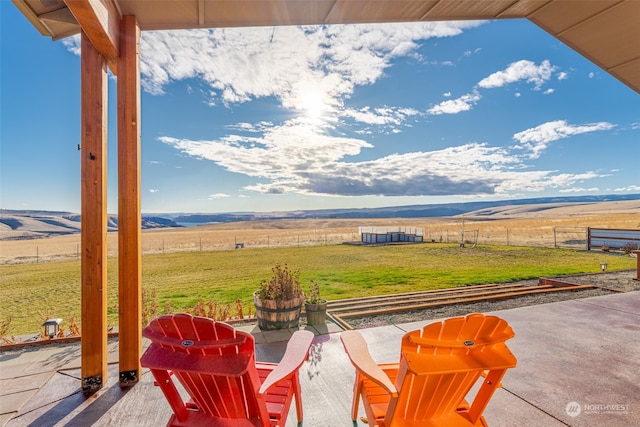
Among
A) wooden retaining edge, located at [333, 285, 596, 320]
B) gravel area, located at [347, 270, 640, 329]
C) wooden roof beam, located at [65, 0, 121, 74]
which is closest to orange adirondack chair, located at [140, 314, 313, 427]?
wooden roof beam, located at [65, 0, 121, 74]

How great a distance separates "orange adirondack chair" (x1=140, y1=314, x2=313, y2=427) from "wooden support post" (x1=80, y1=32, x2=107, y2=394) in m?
1.34

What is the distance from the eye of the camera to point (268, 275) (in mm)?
10133

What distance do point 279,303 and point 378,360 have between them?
1.26m

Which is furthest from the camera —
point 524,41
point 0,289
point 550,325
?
point 524,41

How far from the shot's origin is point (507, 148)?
38562mm

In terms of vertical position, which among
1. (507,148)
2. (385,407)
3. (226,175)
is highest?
(507,148)

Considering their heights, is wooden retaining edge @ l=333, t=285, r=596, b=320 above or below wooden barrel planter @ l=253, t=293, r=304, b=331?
below

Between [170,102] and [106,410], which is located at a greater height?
[170,102]

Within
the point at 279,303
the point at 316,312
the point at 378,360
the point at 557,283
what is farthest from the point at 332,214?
the point at 378,360

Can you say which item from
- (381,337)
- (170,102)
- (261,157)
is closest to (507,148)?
(261,157)

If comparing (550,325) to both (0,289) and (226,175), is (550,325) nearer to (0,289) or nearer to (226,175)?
(0,289)

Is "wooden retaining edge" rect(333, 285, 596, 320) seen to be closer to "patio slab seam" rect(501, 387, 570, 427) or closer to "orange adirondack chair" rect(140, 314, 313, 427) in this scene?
"patio slab seam" rect(501, 387, 570, 427)

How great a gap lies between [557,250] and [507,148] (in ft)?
95.5

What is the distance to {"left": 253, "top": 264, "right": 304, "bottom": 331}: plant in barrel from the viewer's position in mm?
3625
